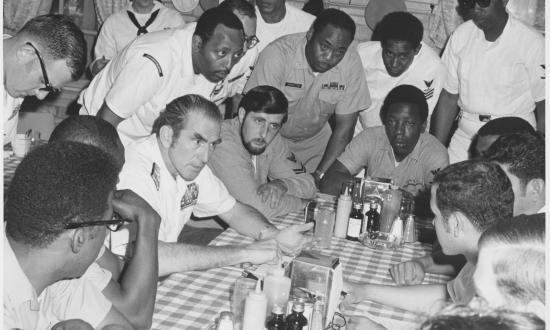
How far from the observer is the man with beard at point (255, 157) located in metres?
3.10

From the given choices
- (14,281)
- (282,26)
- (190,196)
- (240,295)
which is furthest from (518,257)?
(282,26)

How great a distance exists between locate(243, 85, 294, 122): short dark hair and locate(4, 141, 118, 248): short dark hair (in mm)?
1754

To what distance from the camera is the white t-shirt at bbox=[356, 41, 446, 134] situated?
4.14 metres

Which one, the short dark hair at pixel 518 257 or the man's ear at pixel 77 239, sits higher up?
the short dark hair at pixel 518 257

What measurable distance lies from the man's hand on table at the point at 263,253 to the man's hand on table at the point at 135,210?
50 centimetres

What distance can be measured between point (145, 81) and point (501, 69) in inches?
89.0

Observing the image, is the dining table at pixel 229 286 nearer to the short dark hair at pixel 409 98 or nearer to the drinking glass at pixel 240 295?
the drinking glass at pixel 240 295

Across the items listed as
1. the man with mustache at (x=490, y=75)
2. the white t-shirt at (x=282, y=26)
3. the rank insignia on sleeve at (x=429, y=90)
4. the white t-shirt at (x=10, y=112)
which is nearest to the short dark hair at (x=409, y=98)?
the rank insignia on sleeve at (x=429, y=90)

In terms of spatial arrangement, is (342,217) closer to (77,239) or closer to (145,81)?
(145,81)

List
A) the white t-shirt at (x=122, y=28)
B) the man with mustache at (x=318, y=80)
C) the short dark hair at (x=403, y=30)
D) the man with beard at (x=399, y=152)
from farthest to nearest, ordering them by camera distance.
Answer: the white t-shirt at (x=122, y=28) < the short dark hair at (x=403, y=30) < the man with mustache at (x=318, y=80) < the man with beard at (x=399, y=152)

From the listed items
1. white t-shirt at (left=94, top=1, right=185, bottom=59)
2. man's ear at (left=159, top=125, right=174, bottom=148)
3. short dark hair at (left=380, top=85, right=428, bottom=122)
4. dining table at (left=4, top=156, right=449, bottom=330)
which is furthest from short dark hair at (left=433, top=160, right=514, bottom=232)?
white t-shirt at (left=94, top=1, right=185, bottom=59)

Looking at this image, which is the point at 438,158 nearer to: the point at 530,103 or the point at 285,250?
the point at 530,103

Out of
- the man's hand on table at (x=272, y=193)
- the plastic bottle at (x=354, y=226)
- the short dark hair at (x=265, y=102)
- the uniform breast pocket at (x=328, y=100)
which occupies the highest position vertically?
the uniform breast pocket at (x=328, y=100)

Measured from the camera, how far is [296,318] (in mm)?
1688
